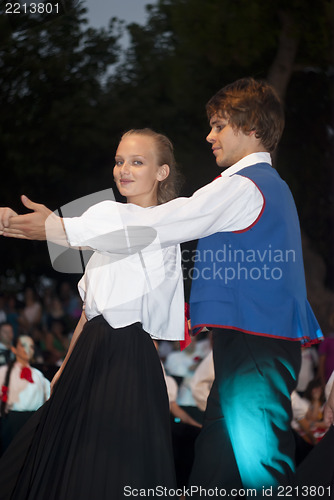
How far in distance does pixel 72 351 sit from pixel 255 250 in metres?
0.67

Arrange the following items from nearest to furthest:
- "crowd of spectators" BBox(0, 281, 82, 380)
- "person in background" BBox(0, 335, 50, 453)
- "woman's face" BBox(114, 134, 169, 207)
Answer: "woman's face" BBox(114, 134, 169, 207) < "person in background" BBox(0, 335, 50, 453) < "crowd of spectators" BBox(0, 281, 82, 380)

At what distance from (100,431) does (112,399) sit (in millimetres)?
98

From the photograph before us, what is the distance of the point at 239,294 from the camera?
185 cm

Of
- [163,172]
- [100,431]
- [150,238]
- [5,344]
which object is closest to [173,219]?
[150,238]

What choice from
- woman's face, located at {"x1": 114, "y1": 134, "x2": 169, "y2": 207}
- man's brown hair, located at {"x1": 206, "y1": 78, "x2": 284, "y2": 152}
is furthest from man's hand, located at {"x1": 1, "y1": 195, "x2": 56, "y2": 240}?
man's brown hair, located at {"x1": 206, "y1": 78, "x2": 284, "y2": 152}

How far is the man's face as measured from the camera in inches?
80.8

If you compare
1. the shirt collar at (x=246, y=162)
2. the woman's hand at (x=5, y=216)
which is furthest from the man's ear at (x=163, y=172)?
the woman's hand at (x=5, y=216)

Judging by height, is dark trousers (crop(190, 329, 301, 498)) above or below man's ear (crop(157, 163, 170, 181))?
below

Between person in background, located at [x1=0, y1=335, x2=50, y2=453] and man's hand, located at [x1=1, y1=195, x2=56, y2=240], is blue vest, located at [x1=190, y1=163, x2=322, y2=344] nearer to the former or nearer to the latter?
man's hand, located at [x1=1, y1=195, x2=56, y2=240]

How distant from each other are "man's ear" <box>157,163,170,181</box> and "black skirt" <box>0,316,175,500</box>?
23.8 inches

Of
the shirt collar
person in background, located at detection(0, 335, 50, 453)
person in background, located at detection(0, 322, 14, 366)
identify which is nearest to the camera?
the shirt collar

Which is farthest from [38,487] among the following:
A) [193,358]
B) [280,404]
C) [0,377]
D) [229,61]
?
[229,61]

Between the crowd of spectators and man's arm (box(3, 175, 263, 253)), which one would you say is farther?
the crowd of spectators

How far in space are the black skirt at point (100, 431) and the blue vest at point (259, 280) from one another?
0.25 meters
